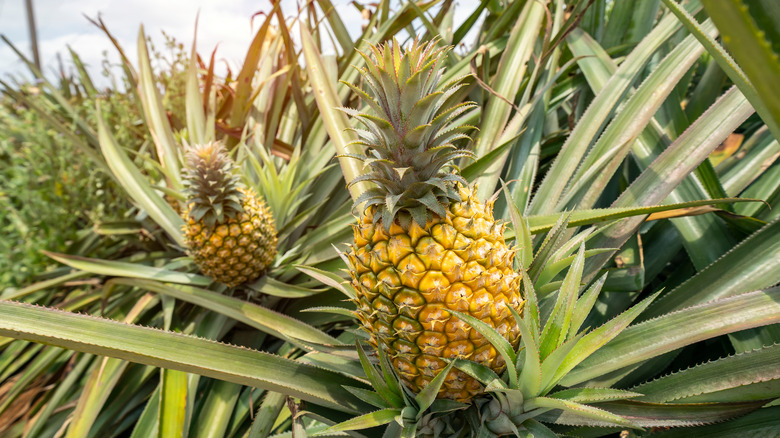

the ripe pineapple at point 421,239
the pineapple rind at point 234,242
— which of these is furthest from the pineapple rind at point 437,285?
the pineapple rind at point 234,242

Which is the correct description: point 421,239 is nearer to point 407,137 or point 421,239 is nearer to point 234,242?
point 407,137

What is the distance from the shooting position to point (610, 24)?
1951mm

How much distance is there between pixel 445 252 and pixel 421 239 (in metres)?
0.06

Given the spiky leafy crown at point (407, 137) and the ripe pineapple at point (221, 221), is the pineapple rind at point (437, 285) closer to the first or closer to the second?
the spiky leafy crown at point (407, 137)

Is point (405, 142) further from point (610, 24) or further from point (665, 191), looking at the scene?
point (610, 24)

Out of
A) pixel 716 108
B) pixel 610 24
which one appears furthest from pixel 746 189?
pixel 610 24

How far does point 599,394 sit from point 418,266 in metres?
0.43

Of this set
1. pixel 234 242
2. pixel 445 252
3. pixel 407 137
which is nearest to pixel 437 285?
pixel 445 252

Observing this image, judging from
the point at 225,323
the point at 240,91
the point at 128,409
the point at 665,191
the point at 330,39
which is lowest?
the point at 128,409

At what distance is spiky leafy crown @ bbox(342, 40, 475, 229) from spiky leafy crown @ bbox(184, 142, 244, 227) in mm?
862

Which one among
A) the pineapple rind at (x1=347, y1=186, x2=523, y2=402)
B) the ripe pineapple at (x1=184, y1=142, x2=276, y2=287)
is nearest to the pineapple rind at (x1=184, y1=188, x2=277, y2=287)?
the ripe pineapple at (x1=184, y1=142, x2=276, y2=287)

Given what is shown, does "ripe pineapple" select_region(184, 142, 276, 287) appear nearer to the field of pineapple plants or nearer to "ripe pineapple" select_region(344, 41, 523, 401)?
the field of pineapple plants

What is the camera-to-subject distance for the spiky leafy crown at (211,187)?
150 cm

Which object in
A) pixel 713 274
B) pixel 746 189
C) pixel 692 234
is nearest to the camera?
pixel 713 274
